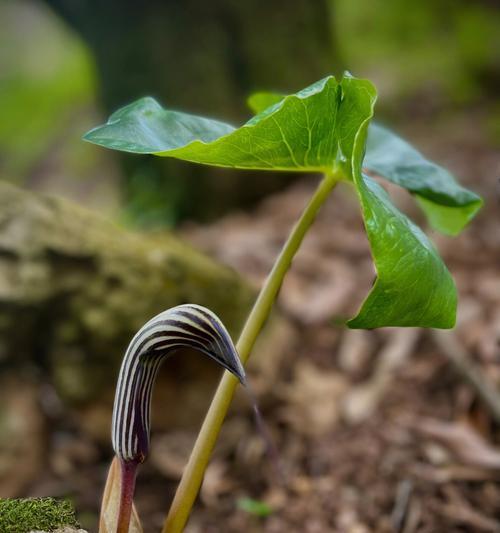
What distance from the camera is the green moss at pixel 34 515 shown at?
86 centimetres

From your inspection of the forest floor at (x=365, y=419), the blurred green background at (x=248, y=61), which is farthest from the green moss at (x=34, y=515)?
the blurred green background at (x=248, y=61)

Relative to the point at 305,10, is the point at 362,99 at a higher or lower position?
lower

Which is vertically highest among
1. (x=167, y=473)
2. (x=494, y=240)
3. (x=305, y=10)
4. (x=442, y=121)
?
(x=305, y=10)

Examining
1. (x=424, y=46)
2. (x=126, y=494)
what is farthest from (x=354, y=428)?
(x=424, y=46)

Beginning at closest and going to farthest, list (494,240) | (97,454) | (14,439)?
(14,439)
(97,454)
(494,240)

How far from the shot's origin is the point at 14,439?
1605 millimetres

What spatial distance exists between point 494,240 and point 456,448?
1.09 meters

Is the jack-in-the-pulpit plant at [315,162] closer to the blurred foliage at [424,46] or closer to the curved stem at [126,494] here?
the curved stem at [126,494]

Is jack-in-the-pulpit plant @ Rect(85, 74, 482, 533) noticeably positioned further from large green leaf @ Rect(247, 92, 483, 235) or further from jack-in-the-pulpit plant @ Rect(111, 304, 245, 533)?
large green leaf @ Rect(247, 92, 483, 235)

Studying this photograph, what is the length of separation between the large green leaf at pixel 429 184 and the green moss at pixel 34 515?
82cm

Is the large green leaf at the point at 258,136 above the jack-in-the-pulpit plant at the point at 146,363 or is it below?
above

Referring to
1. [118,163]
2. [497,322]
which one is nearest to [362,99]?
[497,322]

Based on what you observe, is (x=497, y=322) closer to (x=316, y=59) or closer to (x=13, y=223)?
(x=13, y=223)

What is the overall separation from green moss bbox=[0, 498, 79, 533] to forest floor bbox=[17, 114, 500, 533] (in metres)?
0.69
